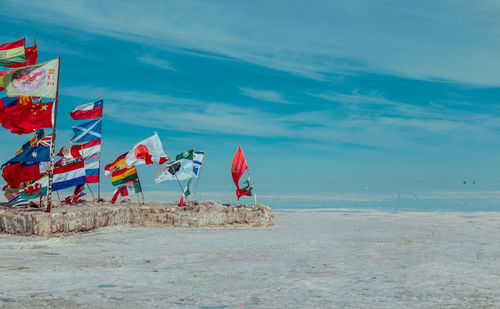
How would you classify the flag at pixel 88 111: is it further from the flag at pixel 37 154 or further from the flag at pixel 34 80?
the flag at pixel 34 80

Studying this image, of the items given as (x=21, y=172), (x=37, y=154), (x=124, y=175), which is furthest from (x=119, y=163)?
(x=37, y=154)

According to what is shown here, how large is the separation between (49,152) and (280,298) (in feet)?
44.3

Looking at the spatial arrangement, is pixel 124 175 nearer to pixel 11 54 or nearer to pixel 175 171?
pixel 175 171

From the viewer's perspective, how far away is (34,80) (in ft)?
55.6

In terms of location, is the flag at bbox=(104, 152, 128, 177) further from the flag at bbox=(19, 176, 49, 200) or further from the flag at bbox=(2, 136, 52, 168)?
the flag at bbox=(2, 136, 52, 168)

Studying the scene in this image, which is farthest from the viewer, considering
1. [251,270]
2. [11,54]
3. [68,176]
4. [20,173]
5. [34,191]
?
[34,191]

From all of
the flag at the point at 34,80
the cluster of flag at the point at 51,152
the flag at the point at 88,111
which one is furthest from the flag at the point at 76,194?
the flag at the point at 34,80

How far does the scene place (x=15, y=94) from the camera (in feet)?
54.2

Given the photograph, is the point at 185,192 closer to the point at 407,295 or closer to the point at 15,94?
the point at 15,94

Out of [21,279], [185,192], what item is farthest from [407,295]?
[185,192]

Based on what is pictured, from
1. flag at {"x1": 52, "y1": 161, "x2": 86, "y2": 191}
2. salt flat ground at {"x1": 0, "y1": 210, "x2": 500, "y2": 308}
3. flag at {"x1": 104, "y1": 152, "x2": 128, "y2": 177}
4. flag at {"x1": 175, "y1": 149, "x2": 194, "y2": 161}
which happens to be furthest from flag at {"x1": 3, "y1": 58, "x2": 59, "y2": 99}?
flag at {"x1": 175, "y1": 149, "x2": 194, "y2": 161}

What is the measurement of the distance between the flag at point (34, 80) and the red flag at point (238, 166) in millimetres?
8566

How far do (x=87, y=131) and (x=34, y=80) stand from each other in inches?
240

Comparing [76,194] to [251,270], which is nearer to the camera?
[251,270]
